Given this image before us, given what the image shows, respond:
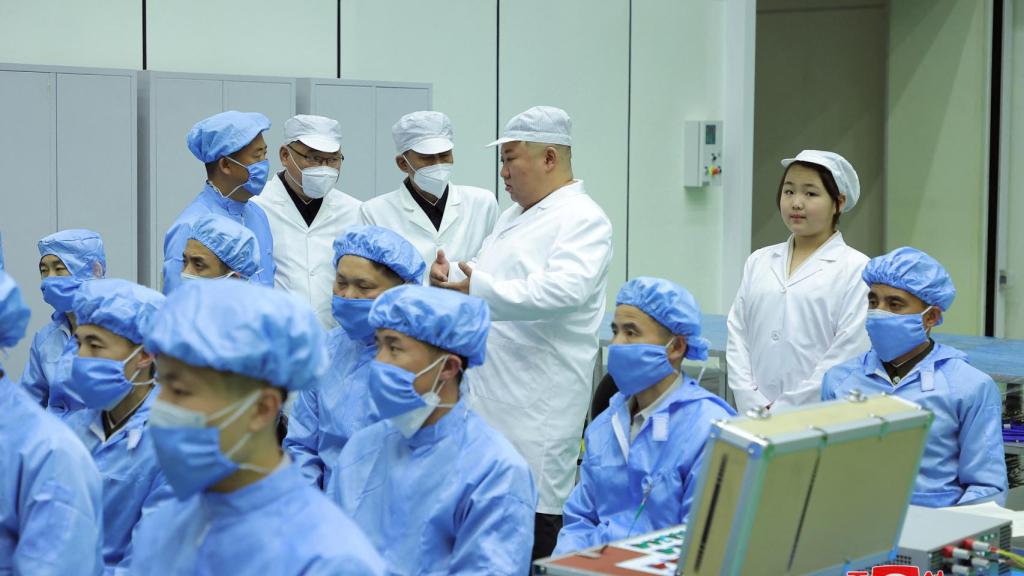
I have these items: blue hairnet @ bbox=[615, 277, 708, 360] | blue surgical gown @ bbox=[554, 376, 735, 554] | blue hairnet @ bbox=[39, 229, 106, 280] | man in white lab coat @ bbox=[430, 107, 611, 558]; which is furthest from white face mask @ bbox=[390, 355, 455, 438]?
blue hairnet @ bbox=[39, 229, 106, 280]

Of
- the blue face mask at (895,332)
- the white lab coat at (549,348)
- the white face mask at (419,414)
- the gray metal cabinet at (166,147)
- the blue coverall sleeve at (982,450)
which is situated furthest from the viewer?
the gray metal cabinet at (166,147)

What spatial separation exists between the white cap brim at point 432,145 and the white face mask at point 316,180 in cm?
29

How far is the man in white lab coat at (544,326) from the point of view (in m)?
3.16

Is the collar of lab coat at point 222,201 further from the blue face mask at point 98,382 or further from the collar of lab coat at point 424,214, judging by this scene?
the blue face mask at point 98,382

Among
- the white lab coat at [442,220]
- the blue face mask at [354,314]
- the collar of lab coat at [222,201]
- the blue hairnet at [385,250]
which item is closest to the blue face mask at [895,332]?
the blue hairnet at [385,250]

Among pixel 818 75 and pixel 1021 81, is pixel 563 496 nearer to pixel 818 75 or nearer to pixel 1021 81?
pixel 1021 81

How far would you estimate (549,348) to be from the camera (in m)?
3.20

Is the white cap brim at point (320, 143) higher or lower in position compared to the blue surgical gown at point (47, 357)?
higher

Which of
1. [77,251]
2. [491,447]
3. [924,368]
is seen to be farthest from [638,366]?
[77,251]

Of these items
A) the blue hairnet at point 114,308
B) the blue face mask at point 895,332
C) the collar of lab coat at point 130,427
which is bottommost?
the collar of lab coat at point 130,427

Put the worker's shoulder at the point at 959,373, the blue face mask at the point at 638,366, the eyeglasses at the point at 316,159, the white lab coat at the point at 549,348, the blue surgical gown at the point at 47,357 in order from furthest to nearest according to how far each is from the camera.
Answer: the eyeglasses at the point at 316,159 → the blue surgical gown at the point at 47,357 → the white lab coat at the point at 549,348 → the worker's shoulder at the point at 959,373 → the blue face mask at the point at 638,366

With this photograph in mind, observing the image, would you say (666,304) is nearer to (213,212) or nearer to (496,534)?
(496,534)

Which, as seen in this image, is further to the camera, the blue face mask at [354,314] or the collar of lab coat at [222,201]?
the collar of lab coat at [222,201]

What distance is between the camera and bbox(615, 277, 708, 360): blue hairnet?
2.65m
